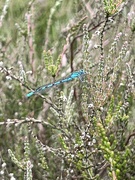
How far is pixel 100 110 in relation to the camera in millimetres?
1140

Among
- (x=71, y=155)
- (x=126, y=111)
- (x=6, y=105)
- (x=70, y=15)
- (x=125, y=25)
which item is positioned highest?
(x=70, y=15)

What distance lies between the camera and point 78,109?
4.95 ft

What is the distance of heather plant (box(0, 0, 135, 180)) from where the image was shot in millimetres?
1113

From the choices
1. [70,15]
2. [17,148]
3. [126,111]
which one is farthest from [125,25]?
[70,15]

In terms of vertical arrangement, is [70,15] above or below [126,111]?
above

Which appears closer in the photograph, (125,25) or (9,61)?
(125,25)

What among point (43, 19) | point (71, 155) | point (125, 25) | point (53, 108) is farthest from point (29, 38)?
point (43, 19)

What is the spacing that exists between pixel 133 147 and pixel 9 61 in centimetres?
83

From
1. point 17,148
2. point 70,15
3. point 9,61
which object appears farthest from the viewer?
point 70,15

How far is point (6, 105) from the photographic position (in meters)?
1.77

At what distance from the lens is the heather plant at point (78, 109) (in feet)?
3.65

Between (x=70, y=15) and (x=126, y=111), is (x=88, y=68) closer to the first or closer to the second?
(x=126, y=111)

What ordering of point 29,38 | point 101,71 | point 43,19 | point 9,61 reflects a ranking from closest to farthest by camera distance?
point 101,71 → point 29,38 → point 9,61 → point 43,19

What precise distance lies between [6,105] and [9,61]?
0.76ft
